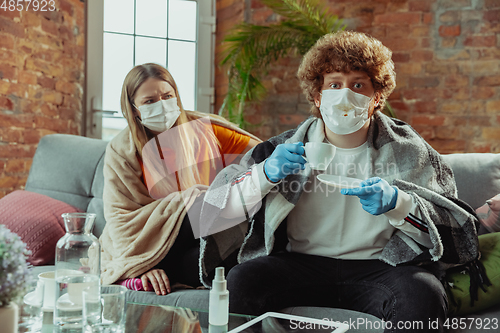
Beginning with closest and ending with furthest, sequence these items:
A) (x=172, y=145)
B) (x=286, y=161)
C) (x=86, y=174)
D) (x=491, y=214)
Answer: (x=286, y=161), (x=491, y=214), (x=172, y=145), (x=86, y=174)

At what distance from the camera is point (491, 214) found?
1468mm

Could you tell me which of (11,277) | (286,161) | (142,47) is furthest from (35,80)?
(11,277)

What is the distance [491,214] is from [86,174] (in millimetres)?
1581

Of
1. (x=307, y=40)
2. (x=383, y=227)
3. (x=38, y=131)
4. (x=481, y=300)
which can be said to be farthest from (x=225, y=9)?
(x=481, y=300)

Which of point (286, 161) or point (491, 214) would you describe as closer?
point (286, 161)

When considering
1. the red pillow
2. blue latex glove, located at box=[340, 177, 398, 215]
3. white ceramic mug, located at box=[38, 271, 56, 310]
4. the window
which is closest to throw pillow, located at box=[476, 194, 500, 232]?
blue latex glove, located at box=[340, 177, 398, 215]

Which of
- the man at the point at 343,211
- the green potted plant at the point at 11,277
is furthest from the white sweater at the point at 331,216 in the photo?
the green potted plant at the point at 11,277

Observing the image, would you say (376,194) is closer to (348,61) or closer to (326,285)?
(326,285)

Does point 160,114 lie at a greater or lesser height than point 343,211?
greater

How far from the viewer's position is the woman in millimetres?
1572

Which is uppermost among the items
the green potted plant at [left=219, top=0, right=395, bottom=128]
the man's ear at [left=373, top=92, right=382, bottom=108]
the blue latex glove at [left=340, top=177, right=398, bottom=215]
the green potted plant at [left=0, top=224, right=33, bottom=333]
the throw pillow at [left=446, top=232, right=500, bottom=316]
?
the green potted plant at [left=219, top=0, right=395, bottom=128]

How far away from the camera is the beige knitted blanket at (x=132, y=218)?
5.11 feet

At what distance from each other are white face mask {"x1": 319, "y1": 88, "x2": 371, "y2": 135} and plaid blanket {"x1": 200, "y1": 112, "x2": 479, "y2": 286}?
75 mm

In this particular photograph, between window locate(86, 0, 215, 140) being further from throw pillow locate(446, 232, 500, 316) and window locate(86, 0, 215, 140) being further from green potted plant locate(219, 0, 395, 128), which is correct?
throw pillow locate(446, 232, 500, 316)
